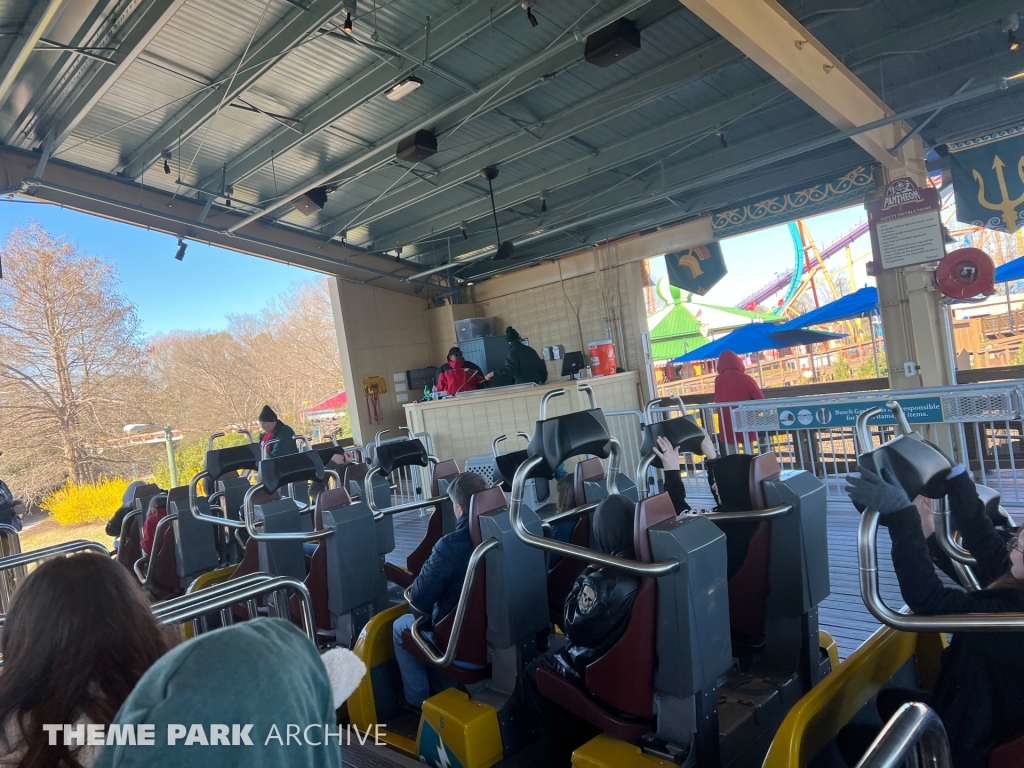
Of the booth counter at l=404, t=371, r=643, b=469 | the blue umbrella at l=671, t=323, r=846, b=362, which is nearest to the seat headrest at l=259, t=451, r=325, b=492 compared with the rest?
the booth counter at l=404, t=371, r=643, b=469

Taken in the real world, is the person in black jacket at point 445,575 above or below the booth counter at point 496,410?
below

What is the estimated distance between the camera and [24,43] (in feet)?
13.9

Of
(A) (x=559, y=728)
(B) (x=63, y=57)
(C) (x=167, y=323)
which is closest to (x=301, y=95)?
(B) (x=63, y=57)

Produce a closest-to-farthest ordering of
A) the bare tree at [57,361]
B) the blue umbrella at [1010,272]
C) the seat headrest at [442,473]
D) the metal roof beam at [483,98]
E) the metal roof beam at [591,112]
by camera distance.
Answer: the seat headrest at [442,473]
the metal roof beam at [483,98]
the metal roof beam at [591,112]
the blue umbrella at [1010,272]
the bare tree at [57,361]

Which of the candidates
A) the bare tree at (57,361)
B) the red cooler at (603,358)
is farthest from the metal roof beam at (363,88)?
the bare tree at (57,361)

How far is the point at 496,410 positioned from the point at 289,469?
4.44m

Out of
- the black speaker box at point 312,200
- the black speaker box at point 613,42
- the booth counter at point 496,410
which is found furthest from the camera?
the booth counter at point 496,410

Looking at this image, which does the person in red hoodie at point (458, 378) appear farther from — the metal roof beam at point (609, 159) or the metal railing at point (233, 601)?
the metal railing at point (233, 601)

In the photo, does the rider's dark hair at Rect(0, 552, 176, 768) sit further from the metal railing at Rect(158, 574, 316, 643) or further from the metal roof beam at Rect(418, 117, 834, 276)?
the metal roof beam at Rect(418, 117, 834, 276)

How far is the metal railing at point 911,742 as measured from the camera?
0.77m

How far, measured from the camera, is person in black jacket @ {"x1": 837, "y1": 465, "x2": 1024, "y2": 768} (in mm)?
1330

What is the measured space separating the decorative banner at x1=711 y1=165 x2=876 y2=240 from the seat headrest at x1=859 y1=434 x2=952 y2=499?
5485mm

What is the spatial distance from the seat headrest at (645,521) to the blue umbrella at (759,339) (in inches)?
232

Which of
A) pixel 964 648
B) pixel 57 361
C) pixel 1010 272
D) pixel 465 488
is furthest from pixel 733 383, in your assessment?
pixel 57 361
